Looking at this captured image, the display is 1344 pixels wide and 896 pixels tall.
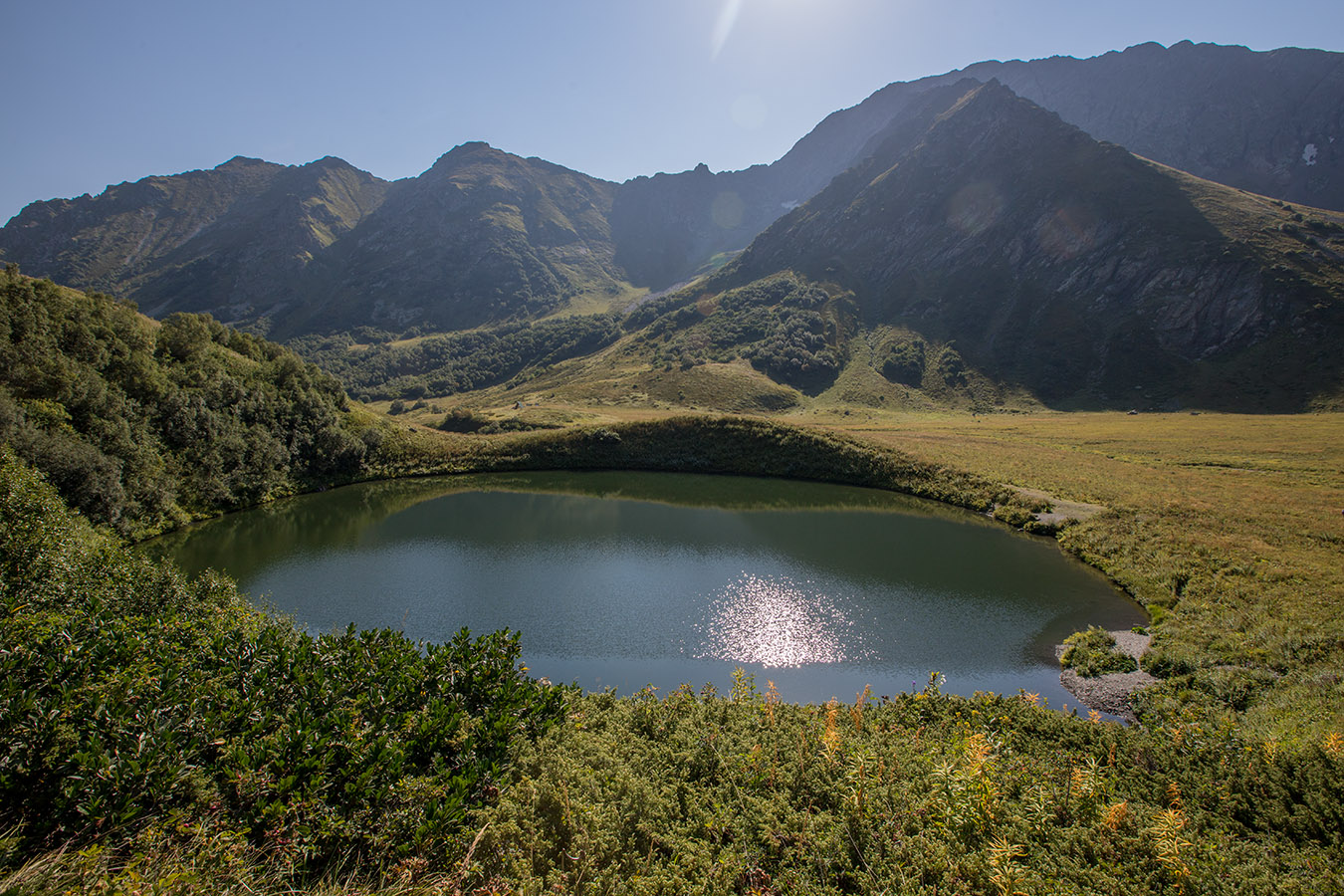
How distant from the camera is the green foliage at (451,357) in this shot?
551ft

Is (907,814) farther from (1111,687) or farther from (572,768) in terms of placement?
(1111,687)

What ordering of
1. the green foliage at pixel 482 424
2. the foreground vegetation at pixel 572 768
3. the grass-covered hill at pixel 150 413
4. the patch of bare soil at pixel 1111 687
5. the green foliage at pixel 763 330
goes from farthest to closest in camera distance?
1. the green foliage at pixel 763 330
2. the green foliage at pixel 482 424
3. the grass-covered hill at pixel 150 413
4. the patch of bare soil at pixel 1111 687
5. the foreground vegetation at pixel 572 768

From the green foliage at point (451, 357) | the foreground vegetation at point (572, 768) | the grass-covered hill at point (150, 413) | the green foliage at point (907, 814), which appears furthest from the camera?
the green foliage at point (451, 357)

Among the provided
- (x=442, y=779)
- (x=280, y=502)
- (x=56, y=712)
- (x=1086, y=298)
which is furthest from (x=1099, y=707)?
(x=1086, y=298)

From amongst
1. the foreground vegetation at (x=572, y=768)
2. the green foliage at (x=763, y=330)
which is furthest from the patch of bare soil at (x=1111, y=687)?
the green foliage at (x=763, y=330)

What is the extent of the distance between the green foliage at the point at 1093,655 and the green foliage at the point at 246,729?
20720 mm

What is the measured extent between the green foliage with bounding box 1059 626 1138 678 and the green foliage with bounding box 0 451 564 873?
2072 cm

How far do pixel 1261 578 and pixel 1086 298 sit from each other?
130524 mm

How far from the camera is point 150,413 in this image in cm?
4069

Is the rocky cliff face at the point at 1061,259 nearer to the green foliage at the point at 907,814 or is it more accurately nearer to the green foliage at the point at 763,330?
the green foliage at the point at 763,330

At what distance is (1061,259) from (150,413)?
173 meters

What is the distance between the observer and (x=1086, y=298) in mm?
128500

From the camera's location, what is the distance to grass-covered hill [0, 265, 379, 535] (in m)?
32.5

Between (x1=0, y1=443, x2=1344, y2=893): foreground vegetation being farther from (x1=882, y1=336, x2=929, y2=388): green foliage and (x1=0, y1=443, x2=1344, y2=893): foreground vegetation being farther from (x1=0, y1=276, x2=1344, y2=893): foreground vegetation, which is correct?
(x1=882, y1=336, x2=929, y2=388): green foliage
